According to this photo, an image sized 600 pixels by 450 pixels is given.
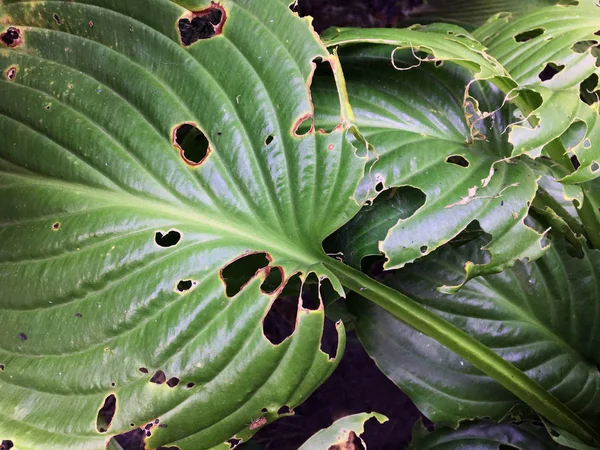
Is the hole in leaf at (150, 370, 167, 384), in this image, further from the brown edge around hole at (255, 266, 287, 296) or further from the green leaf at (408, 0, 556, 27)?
the green leaf at (408, 0, 556, 27)

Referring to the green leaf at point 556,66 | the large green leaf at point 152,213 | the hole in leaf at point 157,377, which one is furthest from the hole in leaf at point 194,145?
the green leaf at point 556,66

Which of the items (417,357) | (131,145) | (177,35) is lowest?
(417,357)

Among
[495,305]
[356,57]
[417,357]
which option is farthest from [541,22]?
[417,357]

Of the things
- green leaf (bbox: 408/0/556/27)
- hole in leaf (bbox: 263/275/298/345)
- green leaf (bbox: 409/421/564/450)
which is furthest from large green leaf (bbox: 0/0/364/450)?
green leaf (bbox: 408/0/556/27)

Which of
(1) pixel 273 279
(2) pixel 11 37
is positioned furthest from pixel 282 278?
(2) pixel 11 37

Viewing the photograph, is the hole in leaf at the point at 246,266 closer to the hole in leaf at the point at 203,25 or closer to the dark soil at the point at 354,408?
the hole in leaf at the point at 203,25

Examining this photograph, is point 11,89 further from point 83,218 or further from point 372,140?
point 372,140
